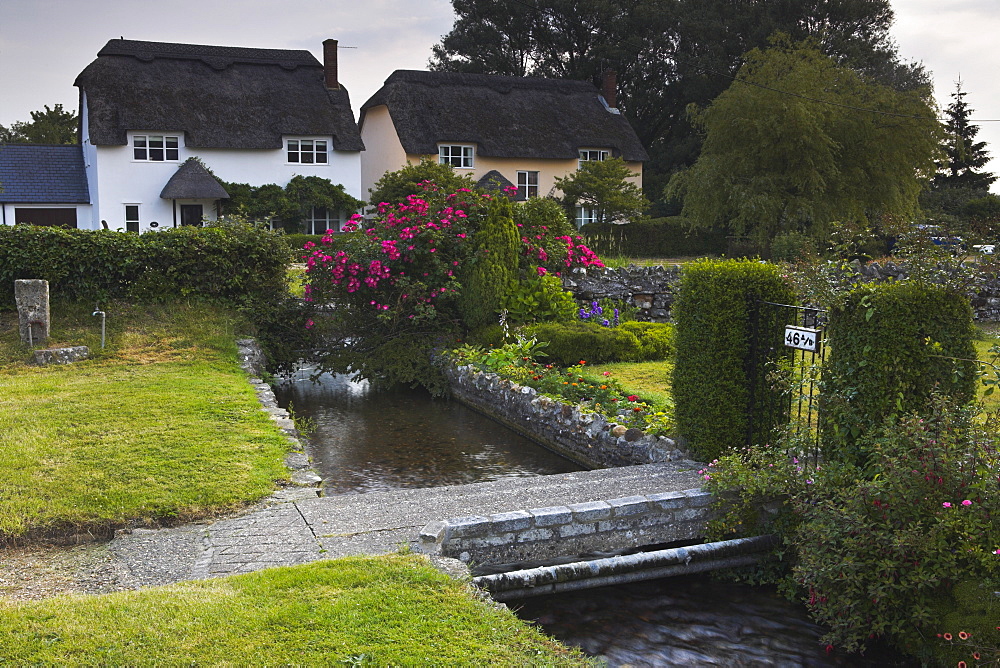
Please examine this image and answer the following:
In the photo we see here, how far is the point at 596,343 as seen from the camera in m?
12.8

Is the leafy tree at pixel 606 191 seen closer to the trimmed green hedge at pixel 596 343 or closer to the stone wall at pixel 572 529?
the trimmed green hedge at pixel 596 343

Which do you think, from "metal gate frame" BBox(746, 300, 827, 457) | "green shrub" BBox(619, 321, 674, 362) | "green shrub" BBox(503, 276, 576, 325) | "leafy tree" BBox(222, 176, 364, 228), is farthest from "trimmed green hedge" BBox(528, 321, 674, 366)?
"leafy tree" BBox(222, 176, 364, 228)

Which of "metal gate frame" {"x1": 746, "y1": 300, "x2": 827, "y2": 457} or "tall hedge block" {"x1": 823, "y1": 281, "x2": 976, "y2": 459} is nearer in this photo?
"tall hedge block" {"x1": 823, "y1": 281, "x2": 976, "y2": 459}

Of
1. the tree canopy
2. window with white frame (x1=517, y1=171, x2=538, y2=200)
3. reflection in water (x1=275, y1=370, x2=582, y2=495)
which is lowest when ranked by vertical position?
reflection in water (x1=275, y1=370, x2=582, y2=495)

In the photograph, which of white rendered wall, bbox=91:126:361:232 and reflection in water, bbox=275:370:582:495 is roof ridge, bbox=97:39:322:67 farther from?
reflection in water, bbox=275:370:582:495

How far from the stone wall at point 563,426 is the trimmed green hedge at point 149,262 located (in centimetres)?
439

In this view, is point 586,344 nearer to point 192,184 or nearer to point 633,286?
point 633,286

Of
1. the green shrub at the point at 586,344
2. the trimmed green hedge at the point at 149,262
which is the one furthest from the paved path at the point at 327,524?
the trimmed green hedge at the point at 149,262

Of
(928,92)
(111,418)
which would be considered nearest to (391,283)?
(111,418)

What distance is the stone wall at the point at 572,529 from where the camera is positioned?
5480 millimetres

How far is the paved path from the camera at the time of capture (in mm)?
5230

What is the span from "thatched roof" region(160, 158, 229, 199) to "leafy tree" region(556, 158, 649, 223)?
1356cm

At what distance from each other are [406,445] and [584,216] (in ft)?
90.0

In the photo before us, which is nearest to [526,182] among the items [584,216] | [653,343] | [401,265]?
[584,216]
